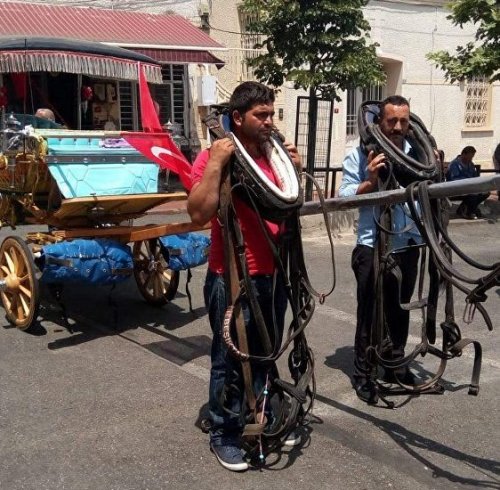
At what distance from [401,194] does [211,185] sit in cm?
86

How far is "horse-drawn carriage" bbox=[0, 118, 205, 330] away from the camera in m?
5.44

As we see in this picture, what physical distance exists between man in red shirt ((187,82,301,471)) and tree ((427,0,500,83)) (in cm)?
859

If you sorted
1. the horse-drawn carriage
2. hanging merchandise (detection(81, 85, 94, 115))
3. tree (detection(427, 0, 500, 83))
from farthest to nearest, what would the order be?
hanging merchandise (detection(81, 85, 94, 115))
tree (detection(427, 0, 500, 83))
the horse-drawn carriage

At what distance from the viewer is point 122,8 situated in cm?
1538

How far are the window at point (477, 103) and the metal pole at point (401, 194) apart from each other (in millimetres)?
17543

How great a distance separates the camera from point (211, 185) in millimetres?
3113

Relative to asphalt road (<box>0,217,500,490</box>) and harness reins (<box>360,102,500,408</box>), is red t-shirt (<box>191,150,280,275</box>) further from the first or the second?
asphalt road (<box>0,217,500,490</box>)

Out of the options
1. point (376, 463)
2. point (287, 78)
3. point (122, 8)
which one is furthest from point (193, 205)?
point (122, 8)

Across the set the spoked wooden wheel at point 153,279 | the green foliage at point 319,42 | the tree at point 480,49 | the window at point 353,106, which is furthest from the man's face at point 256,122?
the window at point 353,106

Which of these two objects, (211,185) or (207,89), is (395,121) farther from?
(207,89)

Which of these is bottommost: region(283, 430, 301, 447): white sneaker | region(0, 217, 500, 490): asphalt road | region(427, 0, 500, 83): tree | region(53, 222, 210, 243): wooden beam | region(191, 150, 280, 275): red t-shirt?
region(0, 217, 500, 490): asphalt road

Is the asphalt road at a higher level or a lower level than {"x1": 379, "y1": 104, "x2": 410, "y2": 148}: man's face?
lower

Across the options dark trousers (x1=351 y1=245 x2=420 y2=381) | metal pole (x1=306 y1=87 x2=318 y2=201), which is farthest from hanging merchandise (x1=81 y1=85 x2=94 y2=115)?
dark trousers (x1=351 y1=245 x2=420 y2=381)

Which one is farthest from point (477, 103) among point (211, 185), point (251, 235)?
point (211, 185)
